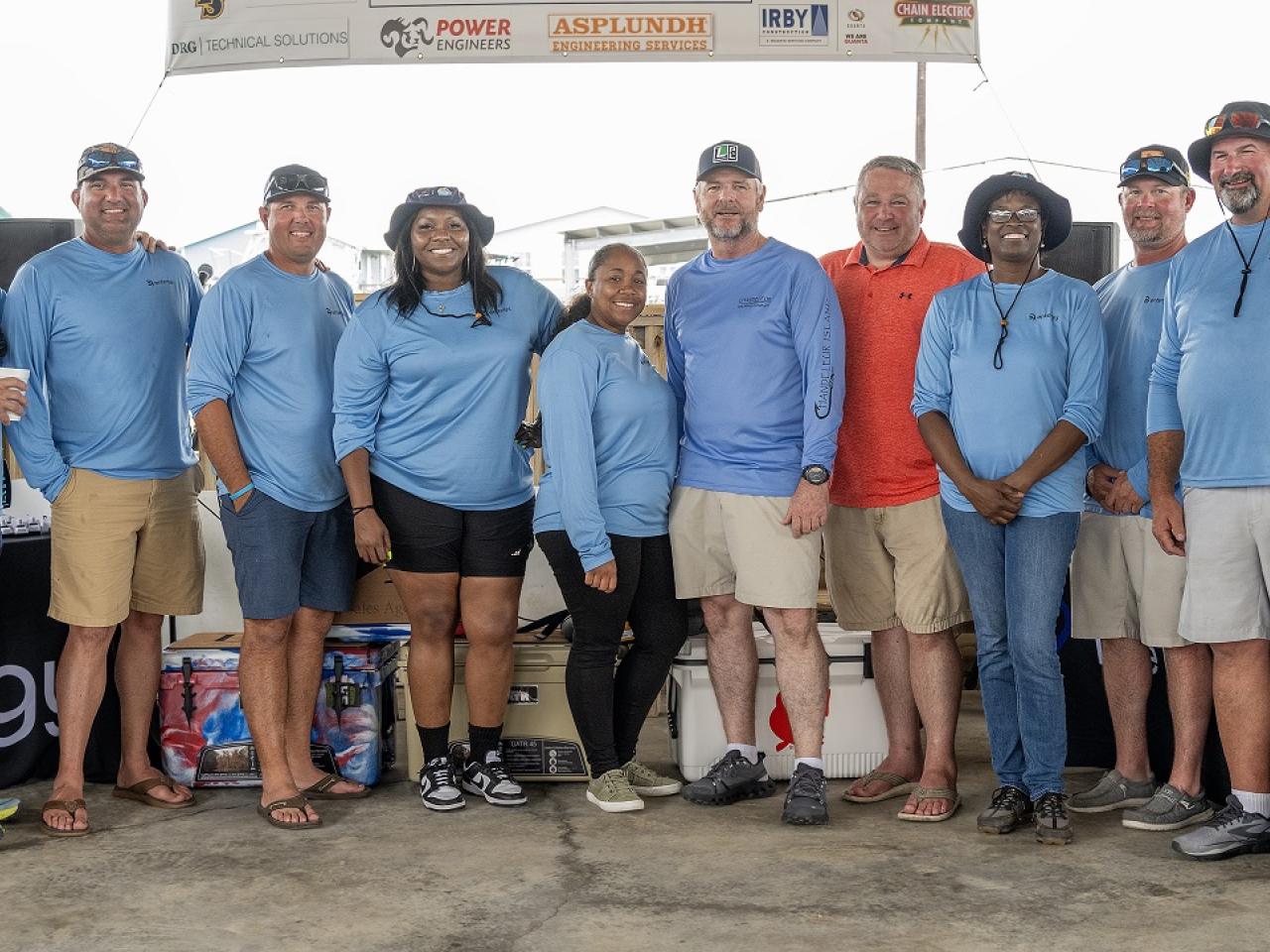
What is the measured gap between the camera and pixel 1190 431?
297 cm

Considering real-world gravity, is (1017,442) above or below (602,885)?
above

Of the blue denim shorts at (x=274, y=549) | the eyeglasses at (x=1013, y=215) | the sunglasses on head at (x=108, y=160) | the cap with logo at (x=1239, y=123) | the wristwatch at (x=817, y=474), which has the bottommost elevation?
the blue denim shorts at (x=274, y=549)

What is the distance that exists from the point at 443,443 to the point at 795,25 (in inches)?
116

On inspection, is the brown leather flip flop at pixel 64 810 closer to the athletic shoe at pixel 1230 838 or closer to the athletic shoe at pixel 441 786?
the athletic shoe at pixel 441 786

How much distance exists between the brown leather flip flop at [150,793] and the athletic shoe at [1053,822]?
2203 mm

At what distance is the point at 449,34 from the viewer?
5.45 m

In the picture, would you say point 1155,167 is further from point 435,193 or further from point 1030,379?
point 435,193

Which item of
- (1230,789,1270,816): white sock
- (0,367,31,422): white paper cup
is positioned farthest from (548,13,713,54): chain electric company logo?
(1230,789,1270,816): white sock

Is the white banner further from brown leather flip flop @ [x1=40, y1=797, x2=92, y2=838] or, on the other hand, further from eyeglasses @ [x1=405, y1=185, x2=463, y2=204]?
brown leather flip flop @ [x1=40, y1=797, x2=92, y2=838]

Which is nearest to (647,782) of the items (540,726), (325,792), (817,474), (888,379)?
(540,726)

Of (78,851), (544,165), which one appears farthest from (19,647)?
(544,165)

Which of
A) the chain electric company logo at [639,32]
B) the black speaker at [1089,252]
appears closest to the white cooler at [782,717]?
the black speaker at [1089,252]

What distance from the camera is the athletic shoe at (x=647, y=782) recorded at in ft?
11.8

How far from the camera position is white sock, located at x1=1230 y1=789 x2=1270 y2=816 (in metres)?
3.00
